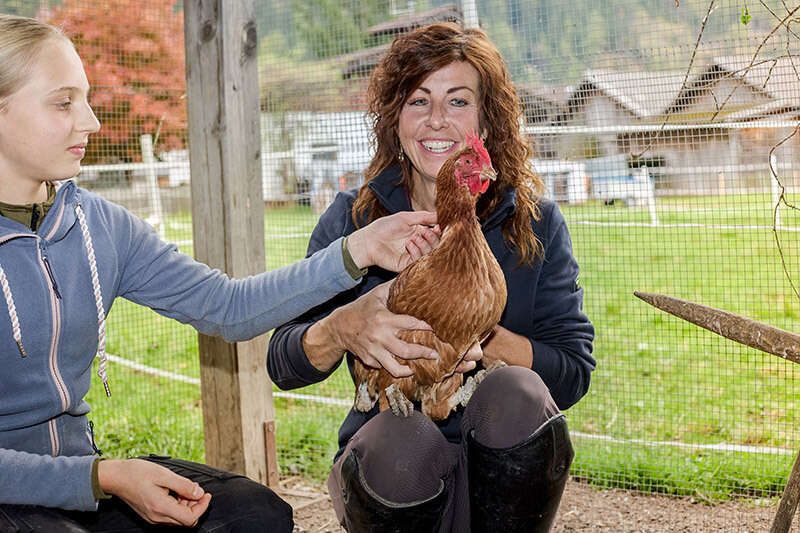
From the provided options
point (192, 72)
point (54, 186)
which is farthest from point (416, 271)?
point (192, 72)

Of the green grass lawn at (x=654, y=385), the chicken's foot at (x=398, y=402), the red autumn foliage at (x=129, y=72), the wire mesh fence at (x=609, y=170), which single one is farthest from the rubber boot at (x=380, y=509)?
the red autumn foliage at (x=129, y=72)

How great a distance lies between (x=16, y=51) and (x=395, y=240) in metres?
0.94

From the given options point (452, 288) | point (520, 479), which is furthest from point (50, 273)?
point (520, 479)

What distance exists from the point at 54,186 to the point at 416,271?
90cm

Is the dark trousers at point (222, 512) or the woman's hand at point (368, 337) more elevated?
the woman's hand at point (368, 337)

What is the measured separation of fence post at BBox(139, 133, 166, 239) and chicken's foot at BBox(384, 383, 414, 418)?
1.95m

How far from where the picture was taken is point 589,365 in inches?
88.7

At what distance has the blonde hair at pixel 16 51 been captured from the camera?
1.73 meters

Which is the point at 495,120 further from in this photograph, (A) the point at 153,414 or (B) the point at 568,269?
(A) the point at 153,414

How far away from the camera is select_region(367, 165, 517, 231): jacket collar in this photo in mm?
2268

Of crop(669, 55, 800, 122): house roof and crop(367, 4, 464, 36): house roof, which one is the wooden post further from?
crop(669, 55, 800, 122): house roof

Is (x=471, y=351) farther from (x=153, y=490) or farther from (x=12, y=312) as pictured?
(x=12, y=312)

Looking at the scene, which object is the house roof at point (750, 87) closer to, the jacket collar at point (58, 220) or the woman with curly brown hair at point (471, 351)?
the woman with curly brown hair at point (471, 351)

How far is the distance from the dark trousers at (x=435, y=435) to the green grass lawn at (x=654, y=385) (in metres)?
1.42
